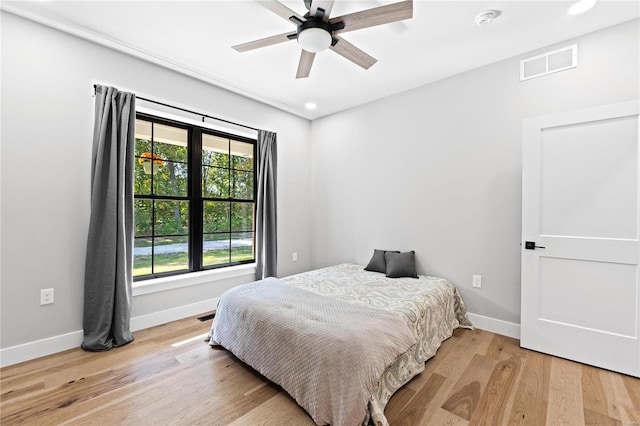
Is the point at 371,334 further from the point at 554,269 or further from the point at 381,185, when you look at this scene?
→ the point at 381,185

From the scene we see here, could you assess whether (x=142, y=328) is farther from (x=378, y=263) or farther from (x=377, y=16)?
(x=377, y=16)

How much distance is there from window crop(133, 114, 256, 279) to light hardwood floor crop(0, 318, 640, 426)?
3.57 feet

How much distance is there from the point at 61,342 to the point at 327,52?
350cm

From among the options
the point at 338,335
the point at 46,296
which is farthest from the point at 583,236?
the point at 46,296

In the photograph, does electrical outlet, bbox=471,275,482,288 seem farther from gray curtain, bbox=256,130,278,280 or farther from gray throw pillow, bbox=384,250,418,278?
gray curtain, bbox=256,130,278,280

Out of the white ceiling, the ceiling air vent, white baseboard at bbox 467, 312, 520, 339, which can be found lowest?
white baseboard at bbox 467, 312, 520, 339

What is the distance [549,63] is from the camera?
102 inches

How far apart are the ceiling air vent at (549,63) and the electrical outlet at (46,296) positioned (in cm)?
460

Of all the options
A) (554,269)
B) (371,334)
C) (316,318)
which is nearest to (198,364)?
(316,318)

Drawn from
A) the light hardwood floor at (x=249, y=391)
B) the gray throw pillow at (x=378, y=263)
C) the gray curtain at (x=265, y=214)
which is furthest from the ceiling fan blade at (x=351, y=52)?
the light hardwood floor at (x=249, y=391)

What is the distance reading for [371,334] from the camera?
5.82 ft

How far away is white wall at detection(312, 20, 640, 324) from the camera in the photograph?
245cm

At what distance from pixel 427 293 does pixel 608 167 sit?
1686 mm

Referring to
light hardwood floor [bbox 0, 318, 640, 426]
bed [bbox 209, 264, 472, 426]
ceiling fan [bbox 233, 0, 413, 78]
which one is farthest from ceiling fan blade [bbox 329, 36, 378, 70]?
light hardwood floor [bbox 0, 318, 640, 426]
